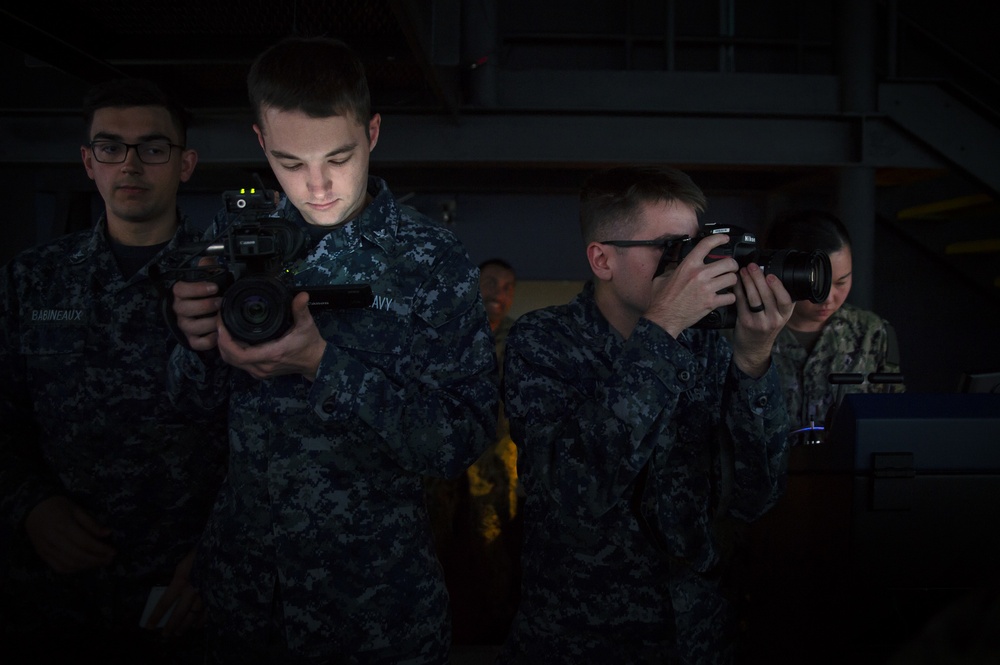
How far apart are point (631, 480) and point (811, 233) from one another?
3.91 feet

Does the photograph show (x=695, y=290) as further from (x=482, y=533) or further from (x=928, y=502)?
(x=482, y=533)

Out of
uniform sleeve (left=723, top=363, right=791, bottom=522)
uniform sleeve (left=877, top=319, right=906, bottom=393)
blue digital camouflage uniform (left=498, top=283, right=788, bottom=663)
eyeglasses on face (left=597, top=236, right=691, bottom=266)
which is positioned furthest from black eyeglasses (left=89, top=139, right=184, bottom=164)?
uniform sleeve (left=877, top=319, right=906, bottom=393)

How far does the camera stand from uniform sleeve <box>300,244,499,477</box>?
112 cm

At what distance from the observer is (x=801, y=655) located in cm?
105

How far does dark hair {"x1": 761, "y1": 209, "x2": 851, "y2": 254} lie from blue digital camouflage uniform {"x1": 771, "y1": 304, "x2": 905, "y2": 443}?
0.25 meters

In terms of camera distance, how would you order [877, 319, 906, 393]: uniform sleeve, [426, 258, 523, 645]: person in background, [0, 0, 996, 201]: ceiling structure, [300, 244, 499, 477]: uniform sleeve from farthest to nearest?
[0, 0, 996, 201]: ceiling structure < [426, 258, 523, 645]: person in background < [877, 319, 906, 393]: uniform sleeve < [300, 244, 499, 477]: uniform sleeve

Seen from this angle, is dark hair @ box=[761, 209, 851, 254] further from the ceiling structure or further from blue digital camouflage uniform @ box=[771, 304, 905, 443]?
the ceiling structure

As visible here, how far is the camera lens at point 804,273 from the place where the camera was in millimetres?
1146

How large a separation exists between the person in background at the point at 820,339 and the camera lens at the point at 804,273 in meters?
0.80

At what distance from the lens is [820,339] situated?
6.75 ft

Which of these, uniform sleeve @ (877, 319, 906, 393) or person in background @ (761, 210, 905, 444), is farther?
uniform sleeve @ (877, 319, 906, 393)

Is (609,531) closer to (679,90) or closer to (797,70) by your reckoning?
(679,90)

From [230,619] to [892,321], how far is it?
18.6 ft

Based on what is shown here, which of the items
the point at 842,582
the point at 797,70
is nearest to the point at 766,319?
the point at 842,582
